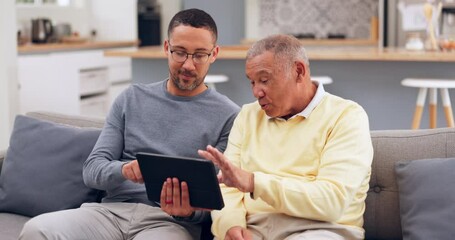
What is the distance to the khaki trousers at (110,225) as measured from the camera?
232 centimetres

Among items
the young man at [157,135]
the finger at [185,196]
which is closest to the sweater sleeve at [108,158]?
the young man at [157,135]

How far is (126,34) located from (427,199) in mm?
5651

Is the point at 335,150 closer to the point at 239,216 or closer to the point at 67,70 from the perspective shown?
the point at 239,216

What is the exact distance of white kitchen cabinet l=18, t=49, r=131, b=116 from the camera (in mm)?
5934

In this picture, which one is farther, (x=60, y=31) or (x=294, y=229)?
(x=60, y=31)

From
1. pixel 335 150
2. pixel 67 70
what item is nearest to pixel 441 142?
pixel 335 150

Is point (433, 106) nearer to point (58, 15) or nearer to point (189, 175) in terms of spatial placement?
point (189, 175)

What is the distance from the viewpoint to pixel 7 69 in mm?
4641

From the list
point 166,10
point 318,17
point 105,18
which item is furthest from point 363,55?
point 166,10

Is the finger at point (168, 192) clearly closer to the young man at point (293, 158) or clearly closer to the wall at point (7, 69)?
the young man at point (293, 158)

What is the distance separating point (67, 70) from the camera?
6.34m

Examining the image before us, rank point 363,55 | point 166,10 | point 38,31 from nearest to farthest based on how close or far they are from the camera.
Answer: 1. point 363,55
2. point 38,31
3. point 166,10

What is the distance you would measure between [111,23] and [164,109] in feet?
17.1

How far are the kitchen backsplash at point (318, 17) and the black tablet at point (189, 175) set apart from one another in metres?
5.91
